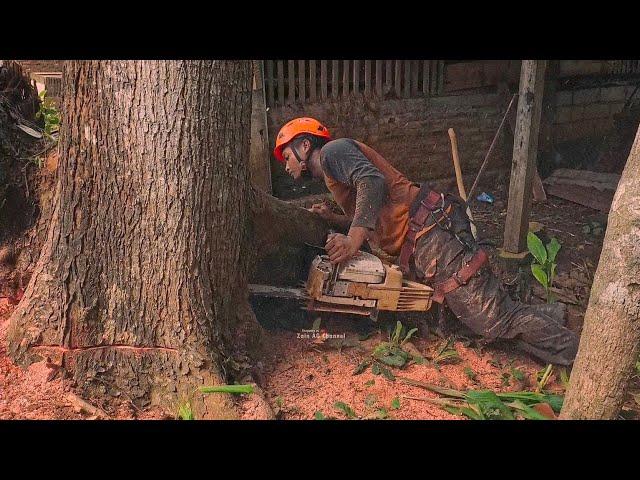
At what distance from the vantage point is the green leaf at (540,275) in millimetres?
3865

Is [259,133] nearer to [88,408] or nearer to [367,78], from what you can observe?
[367,78]

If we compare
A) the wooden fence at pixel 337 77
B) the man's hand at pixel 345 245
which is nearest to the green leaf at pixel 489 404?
the man's hand at pixel 345 245

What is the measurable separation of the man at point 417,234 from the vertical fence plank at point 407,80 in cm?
37

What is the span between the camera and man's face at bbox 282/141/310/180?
3.67m

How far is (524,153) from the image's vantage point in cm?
390

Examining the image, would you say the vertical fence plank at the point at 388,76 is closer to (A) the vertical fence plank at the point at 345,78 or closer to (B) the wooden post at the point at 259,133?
(A) the vertical fence plank at the point at 345,78

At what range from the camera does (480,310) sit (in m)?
3.82

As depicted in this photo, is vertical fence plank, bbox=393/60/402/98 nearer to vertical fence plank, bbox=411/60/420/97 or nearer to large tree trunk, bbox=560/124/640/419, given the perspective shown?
vertical fence plank, bbox=411/60/420/97

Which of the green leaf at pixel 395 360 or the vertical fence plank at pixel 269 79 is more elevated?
the vertical fence plank at pixel 269 79

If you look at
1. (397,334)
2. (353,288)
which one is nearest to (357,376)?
(397,334)

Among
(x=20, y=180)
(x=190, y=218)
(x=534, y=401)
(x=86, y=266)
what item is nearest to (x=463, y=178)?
(x=534, y=401)

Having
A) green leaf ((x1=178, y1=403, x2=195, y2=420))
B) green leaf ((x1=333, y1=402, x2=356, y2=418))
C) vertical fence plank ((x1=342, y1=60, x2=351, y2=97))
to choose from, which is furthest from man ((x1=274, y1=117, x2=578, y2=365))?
green leaf ((x1=178, y1=403, x2=195, y2=420))

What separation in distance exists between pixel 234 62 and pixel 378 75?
0.73m

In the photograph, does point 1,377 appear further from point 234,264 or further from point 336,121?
point 336,121
